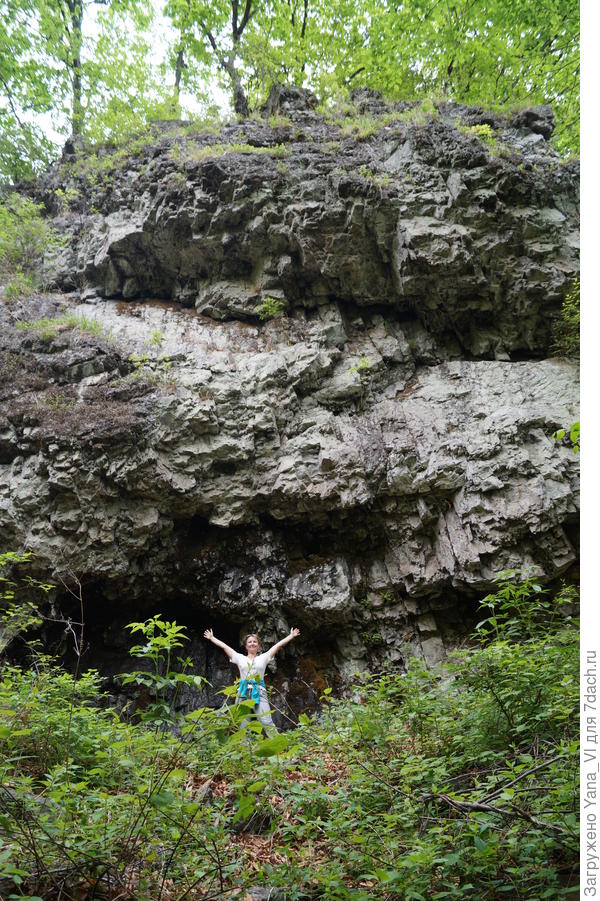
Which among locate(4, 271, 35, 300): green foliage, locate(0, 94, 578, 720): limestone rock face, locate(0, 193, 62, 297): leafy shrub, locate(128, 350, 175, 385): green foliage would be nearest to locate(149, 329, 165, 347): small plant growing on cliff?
locate(0, 94, 578, 720): limestone rock face

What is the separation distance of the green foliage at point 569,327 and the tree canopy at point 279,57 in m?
5.30

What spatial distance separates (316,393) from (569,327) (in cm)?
479

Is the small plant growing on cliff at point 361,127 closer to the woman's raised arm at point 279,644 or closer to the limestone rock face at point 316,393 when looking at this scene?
the limestone rock face at point 316,393

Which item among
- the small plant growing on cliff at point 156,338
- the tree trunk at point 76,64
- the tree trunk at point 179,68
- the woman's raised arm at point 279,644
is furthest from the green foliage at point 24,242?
the woman's raised arm at point 279,644

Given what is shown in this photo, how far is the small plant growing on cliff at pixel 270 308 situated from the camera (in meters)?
10.1

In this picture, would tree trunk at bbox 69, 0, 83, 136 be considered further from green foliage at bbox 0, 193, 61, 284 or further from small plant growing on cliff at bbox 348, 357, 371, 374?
small plant growing on cliff at bbox 348, 357, 371, 374

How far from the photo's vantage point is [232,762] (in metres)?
3.05

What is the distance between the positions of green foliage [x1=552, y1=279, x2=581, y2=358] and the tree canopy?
5.30 metres

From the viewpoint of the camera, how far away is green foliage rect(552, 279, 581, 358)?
880cm

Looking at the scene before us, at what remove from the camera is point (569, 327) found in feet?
29.6

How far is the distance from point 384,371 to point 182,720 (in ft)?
26.3

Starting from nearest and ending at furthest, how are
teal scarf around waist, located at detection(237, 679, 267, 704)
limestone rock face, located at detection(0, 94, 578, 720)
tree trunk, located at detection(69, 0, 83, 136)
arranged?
teal scarf around waist, located at detection(237, 679, 267, 704) < limestone rock face, located at detection(0, 94, 578, 720) < tree trunk, located at detection(69, 0, 83, 136)

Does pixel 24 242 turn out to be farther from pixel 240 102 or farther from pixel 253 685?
pixel 253 685

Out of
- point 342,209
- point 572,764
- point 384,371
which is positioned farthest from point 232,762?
point 342,209
